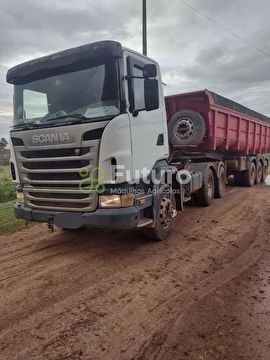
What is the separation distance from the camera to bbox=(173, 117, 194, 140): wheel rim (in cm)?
654

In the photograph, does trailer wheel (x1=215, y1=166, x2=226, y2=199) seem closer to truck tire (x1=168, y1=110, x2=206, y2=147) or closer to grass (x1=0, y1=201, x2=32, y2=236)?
truck tire (x1=168, y1=110, x2=206, y2=147)

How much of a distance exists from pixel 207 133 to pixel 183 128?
622mm

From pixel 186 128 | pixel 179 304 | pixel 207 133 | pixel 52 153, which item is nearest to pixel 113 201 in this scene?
pixel 52 153

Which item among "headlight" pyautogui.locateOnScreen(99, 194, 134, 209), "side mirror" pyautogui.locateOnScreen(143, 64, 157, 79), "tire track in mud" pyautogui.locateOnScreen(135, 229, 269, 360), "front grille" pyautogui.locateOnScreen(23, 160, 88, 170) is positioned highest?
"side mirror" pyautogui.locateOnScreen(143, 64, 157, 79)

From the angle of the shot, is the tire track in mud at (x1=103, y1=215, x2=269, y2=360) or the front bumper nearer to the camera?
the tire track in mud at (x1=103, y1=215, x2=269, y2=360)

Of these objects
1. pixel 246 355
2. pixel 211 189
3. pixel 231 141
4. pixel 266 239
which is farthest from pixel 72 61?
pixel 231 141

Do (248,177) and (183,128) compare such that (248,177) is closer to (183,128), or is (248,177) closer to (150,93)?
(183,128)

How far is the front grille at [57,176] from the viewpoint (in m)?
3.60

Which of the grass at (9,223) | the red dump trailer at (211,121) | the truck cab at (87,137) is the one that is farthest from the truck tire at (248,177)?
the grass at (9,223)

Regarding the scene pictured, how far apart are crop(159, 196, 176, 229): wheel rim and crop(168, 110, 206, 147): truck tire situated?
227cm

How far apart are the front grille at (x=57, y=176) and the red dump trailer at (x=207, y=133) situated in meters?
2.93

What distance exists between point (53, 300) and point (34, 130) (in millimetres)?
2181

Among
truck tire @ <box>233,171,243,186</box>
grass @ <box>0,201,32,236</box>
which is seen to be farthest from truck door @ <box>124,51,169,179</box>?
truck tire @ <box>233,171,243,186</box>

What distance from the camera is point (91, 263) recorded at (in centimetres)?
388
